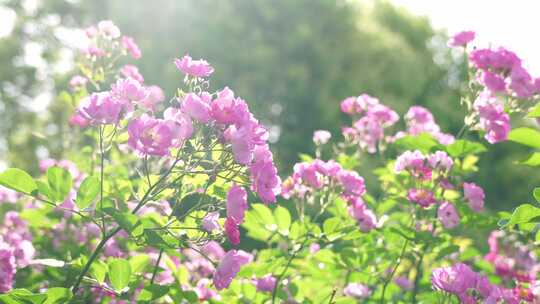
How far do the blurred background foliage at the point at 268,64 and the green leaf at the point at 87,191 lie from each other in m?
10.5

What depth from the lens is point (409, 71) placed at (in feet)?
51.8

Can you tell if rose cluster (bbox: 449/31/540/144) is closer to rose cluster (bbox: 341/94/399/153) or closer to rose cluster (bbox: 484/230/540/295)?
rose cluster (bbox: 341/94/399/153)

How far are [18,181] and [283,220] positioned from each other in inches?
43.4

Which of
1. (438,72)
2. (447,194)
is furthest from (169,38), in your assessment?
(447,194)

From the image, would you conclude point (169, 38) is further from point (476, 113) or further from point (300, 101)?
point (476, 113)

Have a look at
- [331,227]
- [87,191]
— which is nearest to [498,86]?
[331,227]

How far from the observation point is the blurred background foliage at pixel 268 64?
44.9 ft

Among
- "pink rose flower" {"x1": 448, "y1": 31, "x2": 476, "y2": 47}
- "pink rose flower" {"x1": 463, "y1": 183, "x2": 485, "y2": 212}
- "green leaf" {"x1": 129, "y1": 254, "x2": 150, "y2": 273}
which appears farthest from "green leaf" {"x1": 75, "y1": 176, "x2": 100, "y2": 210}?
"pink rose flower" {"x1": 448, "y1": 31, "x2": 476, "y2": 47}

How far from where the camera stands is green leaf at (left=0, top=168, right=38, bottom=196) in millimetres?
1822

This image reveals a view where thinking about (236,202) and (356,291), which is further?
(356,291)

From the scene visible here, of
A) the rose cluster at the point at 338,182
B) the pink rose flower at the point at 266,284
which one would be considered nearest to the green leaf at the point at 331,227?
the rose cluster at the point at 338,182

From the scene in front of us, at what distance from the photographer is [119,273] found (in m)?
1.97

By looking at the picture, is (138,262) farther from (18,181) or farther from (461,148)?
(461,148)

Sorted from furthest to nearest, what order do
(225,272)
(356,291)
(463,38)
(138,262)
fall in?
(463,38), (356,291), (138,262), (225,272)
